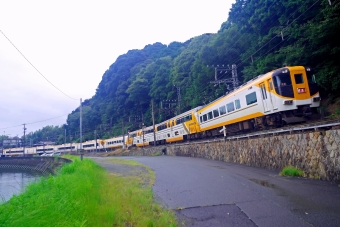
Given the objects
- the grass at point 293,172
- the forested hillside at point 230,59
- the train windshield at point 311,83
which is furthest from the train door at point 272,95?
the forested hillside at point 230,59

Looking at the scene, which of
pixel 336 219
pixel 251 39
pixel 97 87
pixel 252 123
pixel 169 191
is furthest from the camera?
pixel 97 87

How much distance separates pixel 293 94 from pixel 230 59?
2100cm

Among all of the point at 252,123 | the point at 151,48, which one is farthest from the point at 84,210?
the point at 151,48

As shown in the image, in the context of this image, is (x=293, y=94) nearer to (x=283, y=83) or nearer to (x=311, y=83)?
(x=283, y=83)

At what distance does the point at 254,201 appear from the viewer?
21.3ft

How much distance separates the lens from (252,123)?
632 inches

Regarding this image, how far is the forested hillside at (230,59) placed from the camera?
17.3 metres

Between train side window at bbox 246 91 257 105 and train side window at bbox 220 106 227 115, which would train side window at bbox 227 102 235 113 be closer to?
train side window at bbox 220 106 227 115

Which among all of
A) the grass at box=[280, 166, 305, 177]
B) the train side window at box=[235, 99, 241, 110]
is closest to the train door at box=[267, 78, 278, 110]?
the train side window at box=[235, 99, 241, 110]

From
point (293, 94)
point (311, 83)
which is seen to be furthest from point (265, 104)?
point (311, 83)

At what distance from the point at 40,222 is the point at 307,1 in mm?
24158

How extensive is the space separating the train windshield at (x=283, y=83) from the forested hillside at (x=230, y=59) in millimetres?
6013

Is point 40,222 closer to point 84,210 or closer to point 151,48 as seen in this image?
point 84,210

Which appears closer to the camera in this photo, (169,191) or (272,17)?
(169,191)
